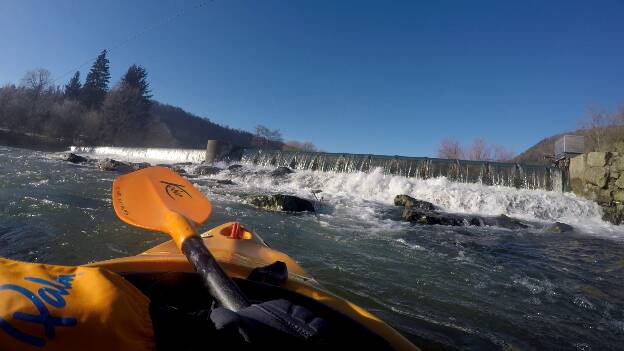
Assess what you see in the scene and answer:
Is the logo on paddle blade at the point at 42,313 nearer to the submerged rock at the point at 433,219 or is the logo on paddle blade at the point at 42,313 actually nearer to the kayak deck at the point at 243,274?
the kayak deck at the point at 243,274

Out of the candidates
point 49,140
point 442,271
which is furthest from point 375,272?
point 49,140

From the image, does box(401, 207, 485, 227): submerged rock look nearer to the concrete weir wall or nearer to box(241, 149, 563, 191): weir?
box(241, 149, 563, 191): weir

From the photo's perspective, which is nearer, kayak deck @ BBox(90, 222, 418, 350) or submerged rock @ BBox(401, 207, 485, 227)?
kayak deck @ BBox(90, 222, 418, 350)

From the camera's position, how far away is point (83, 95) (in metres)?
47.9

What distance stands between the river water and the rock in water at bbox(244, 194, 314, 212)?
0.36 m

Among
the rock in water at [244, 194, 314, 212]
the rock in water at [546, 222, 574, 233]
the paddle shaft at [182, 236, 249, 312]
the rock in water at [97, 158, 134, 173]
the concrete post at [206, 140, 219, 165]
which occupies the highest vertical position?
the concrete post at [206, 140, 219, 165]

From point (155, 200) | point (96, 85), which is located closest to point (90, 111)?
Answer: point (96, 85)

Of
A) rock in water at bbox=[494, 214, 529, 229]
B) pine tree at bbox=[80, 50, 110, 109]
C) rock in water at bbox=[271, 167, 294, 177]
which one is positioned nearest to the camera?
rock in water at bbox=[494, 214, 529, 229]

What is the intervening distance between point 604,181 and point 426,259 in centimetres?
1014

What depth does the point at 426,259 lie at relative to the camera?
4883 millimetres

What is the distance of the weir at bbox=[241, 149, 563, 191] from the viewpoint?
12.6 m

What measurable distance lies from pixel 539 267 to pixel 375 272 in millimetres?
2641

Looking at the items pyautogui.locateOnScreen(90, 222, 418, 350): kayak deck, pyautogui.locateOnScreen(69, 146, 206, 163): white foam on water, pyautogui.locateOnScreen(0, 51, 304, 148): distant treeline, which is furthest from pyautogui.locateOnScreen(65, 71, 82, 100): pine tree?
pyautogui.locateOnScreen(90, 222, 418, 350): kayak deck

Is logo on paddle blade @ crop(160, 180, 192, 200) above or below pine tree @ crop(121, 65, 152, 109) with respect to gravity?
below
